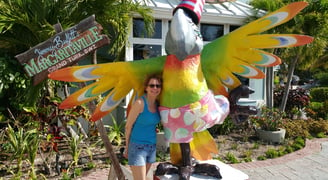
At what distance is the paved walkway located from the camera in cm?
435

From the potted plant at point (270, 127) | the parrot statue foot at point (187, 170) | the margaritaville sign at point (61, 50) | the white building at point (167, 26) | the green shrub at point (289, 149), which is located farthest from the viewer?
the white building at point (167, 26)

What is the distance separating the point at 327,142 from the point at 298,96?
2.76 metres

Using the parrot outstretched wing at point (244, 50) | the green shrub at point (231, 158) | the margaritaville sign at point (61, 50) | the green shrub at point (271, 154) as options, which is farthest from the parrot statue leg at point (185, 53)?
the green shrub at point (271, 154)

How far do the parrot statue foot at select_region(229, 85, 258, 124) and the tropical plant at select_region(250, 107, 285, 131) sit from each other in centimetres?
409

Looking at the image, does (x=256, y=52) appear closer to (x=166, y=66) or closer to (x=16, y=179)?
(x=166, y=66)

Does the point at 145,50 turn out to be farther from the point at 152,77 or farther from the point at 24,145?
the point at 152,77

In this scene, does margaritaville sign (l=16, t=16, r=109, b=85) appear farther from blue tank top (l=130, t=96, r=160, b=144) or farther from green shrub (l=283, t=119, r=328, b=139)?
green shrub (l=283, t=119, r=328, b=139)

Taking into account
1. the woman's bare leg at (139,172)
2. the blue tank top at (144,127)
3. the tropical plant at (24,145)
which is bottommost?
the tropical plant at (24,145)

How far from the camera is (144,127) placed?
2389 millimetres

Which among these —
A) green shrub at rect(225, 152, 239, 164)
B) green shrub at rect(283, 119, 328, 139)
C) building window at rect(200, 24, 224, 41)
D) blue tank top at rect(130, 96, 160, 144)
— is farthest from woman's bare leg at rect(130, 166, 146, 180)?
building window at rect(200, 24, 224, 41)

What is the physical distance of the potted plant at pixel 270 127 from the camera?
6223 millimetres

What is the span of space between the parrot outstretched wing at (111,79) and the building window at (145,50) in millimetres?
4281

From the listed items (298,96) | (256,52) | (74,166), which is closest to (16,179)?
(74,166)

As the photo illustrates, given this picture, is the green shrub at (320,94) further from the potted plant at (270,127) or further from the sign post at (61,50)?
the sign post at (61,50)
